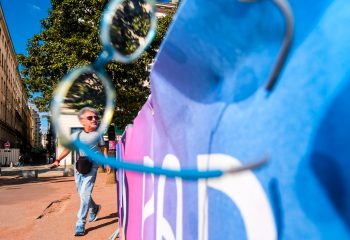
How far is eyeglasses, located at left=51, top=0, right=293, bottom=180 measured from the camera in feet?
3.04

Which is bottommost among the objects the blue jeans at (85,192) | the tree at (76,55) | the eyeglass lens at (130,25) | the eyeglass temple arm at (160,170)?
the blue jeans at (85,192)

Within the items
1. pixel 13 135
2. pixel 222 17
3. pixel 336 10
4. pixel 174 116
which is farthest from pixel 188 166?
pixel 13 135

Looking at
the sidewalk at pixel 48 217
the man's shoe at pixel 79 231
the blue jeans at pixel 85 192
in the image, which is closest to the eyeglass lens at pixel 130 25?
the blue jeans at pixel 85 192

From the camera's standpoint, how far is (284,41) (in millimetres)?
982

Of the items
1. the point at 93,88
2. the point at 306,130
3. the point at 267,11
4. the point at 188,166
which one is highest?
the point at 267,11

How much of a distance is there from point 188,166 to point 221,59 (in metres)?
0.57

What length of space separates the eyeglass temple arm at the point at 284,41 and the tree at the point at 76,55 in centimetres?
1353

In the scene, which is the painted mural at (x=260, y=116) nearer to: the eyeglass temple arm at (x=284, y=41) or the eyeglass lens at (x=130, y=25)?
the eyeglass temple arm at (x=284, y=41)

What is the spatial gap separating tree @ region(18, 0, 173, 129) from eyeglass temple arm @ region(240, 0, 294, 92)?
13533 mm

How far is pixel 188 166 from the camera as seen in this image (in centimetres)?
175

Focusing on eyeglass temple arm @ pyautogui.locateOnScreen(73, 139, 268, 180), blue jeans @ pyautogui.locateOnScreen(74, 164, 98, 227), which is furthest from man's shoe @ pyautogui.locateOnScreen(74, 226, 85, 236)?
eyeglass temple arm @ pyautogui.locateOnScreen(73, 139, 268, 180)

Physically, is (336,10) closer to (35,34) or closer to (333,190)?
(333,190)

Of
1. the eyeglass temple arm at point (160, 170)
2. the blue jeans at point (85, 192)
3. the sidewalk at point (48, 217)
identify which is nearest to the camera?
the eyeglass temple arm at point (160, 170)

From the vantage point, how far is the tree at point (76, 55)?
15.7 metres
